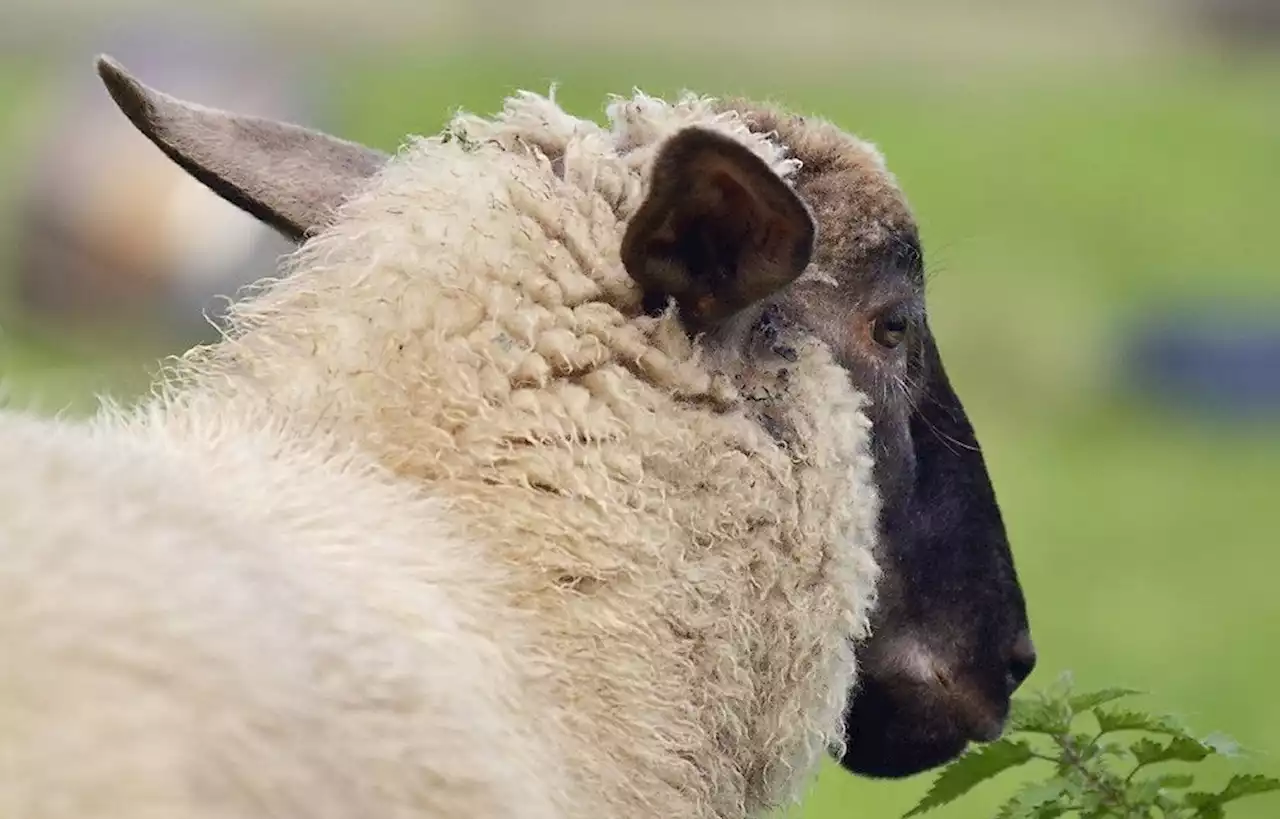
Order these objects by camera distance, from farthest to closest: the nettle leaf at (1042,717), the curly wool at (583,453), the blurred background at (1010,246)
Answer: the blurred background at (1010,246)
the nettle leaf at (1042,717)
the curly wool at (583,453)

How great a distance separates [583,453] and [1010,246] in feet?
48.5

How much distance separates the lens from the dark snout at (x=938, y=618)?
3.44 metres

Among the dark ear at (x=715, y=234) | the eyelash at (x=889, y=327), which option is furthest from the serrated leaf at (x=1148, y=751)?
the dark ear at (x=715, y=234)

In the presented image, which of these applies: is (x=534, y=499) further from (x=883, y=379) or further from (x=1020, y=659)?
(x=1020, y=659)

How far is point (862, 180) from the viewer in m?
3.43

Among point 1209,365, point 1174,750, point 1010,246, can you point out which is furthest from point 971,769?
point 1010,246

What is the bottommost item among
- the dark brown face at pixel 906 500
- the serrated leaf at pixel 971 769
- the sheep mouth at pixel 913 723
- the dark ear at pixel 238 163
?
the serrated leaf at pixel 971 769

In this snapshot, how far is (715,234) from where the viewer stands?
299cm

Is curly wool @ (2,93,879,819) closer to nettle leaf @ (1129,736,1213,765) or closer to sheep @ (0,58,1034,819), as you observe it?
sheep @ (0,58,1034,819)

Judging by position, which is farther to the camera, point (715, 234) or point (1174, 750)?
point (1174, 750)

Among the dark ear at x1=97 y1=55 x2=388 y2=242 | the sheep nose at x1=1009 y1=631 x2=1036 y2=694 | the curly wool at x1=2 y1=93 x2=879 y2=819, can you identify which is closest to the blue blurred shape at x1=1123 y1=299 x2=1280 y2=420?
the sheep nose at x1=1009 y1=631 x2=1036 y2=694

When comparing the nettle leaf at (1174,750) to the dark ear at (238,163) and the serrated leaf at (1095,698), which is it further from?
the dark ear at (238,163)

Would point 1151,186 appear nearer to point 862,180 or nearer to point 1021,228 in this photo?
point 1021,228

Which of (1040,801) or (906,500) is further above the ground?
(906,500)
